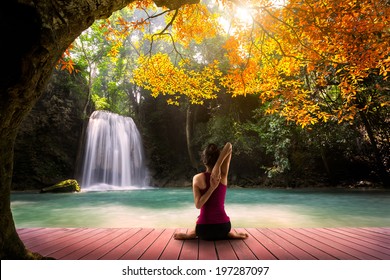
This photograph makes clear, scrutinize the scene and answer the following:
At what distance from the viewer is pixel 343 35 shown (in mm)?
6055

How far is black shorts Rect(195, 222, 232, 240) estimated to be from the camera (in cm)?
341

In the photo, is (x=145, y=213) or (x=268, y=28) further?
(x=145, y=213)

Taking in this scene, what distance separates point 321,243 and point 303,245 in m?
0.27

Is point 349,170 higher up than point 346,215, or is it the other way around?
point 349,170

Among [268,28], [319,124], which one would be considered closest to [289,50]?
[268,28]

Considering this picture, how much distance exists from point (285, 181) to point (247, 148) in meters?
3.13

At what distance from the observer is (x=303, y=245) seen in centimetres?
324

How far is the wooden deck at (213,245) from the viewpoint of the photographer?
2.86 m

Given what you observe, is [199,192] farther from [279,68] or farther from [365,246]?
[279,68]

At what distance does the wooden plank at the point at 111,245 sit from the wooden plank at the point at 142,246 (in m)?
0.24

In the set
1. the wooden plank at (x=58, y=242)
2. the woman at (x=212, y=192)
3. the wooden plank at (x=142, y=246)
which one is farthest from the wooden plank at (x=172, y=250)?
the wooden plank at (x=58, y=242)

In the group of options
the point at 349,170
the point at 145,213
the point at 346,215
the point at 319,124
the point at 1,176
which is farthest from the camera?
the point at 349,170
